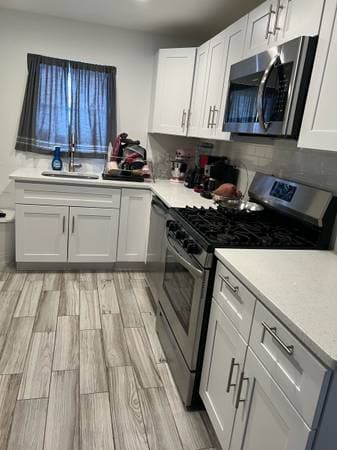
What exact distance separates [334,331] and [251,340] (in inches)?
13.9

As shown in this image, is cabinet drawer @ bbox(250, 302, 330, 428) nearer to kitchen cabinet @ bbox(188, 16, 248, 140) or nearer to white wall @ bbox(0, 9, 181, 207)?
kitchen cabinet @ bbox(188, 16, 248, 140)

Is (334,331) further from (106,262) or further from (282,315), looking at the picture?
(106,262)

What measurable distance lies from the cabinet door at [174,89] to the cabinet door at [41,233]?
1305mm

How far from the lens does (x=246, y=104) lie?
2.08 meters

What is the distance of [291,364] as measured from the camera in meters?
1.02

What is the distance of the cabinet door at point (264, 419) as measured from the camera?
97 centimetres

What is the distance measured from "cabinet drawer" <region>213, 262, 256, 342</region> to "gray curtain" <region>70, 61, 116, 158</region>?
8.35 ft

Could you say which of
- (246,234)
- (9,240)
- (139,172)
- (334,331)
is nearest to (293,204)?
(246,234)

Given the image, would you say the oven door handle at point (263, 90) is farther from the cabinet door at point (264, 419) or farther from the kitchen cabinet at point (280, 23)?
the cabinet door at point (264, 419)

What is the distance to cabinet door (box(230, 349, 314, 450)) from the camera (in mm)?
973

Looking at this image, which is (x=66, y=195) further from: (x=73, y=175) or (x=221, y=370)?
(x=221, y=370)

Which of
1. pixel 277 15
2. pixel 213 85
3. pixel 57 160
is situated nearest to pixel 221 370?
pixel 277 15

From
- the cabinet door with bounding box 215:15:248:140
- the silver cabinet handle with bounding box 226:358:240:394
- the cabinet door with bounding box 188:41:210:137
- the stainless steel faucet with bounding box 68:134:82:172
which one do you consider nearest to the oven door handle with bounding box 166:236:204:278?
the silver cabinet handle with bounding box 226:358:240:394

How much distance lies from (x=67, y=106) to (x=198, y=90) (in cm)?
135
